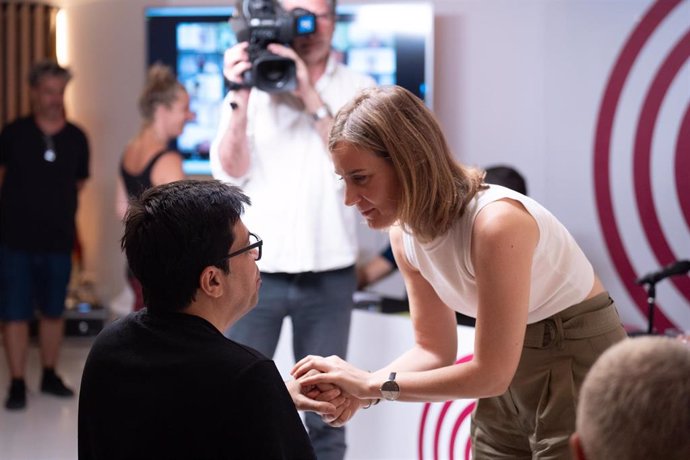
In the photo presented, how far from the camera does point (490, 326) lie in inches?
76.7

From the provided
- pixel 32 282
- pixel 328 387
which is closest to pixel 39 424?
pixel 32 282

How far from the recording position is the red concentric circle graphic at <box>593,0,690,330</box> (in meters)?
5.10

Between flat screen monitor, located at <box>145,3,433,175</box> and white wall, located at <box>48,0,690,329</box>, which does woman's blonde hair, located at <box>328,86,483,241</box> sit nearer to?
white wall, located at <box>48,0,690,329</box>

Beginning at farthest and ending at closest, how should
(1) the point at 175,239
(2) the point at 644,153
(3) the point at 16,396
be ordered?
(3) the point at 16,396
(2) the point at 644,153
(1) the point at 175,239

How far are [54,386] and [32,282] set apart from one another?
24.4 inches

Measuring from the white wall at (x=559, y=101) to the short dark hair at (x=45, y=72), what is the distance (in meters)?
1.17

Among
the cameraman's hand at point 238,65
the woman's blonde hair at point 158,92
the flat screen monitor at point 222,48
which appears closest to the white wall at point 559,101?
the flat screen monitor at point 222,48

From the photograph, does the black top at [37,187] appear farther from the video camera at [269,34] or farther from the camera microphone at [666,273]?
the camera microphone at [666,273]

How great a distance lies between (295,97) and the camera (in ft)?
11.1

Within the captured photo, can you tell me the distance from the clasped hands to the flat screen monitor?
3.64 meters

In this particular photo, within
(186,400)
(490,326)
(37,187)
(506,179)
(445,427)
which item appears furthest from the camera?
(37,187)

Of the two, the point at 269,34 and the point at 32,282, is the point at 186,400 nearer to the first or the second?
the point at 269,34

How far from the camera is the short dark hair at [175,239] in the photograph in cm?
169

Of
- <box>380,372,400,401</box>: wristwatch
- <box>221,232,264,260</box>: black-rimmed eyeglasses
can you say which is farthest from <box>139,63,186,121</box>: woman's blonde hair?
<box>221,232,264,260</box>: black-rimmed eyeglasses
